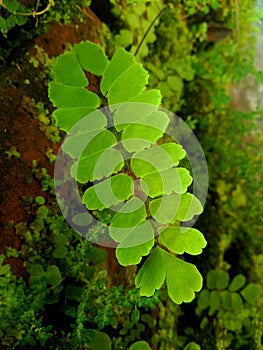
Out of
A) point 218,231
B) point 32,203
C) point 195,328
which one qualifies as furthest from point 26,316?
point 218,231

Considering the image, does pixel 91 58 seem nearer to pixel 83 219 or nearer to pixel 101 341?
pixel 83 219

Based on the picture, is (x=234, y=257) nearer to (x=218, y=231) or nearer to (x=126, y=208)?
(x=218, y=231)

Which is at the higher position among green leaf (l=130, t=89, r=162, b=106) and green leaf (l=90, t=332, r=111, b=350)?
green leaf (l=130, t=89, r=162, b=106)

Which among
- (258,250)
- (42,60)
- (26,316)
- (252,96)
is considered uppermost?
(42,60)

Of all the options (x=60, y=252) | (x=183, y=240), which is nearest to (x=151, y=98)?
(x=183, y=240)

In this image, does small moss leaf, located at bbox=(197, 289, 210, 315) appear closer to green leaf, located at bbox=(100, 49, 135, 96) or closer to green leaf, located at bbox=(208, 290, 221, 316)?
green leaf, located at bbox=(208, 290, 221, 316)

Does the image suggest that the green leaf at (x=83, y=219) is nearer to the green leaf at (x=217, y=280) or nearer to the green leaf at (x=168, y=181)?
the green leaf at (x=168, y=181)

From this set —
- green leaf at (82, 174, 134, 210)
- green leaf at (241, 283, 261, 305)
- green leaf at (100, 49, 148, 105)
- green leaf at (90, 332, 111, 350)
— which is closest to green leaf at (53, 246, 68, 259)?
green leaf at (90, 332, 111, 350)
